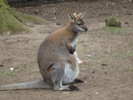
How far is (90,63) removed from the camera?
742 cm

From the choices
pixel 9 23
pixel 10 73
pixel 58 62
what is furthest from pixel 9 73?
pixel 9 23

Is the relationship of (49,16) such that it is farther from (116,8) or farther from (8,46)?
(8,46)

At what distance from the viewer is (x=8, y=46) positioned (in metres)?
9.30

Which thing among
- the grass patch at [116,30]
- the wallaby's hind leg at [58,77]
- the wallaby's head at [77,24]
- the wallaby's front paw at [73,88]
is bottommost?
the grass patch at [116,30]

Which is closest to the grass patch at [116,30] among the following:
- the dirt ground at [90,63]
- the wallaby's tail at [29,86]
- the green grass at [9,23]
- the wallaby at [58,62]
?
the dirt ground at [90,63]

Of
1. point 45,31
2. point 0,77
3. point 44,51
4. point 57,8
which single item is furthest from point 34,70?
point 57,8

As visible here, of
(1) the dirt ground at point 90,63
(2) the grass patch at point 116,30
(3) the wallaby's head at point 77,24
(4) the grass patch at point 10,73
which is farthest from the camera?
(2) the grass patch at point 116,30

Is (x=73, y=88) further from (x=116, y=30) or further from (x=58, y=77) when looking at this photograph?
(x=116, y=30)

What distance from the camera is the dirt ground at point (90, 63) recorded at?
569 cm

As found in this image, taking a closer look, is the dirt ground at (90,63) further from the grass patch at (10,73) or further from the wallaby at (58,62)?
the wallaby at (58,62)

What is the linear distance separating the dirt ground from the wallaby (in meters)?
0.12

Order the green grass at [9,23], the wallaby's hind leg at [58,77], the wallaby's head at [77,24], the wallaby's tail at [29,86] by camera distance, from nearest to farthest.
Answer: the wallaby's hind leg at [58,77] → the wallaby's tail at [29,86] → the wallaby's head at [77,24] → the green grass at [9,23]

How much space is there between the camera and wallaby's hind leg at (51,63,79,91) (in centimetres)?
582

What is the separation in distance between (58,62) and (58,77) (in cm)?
24
